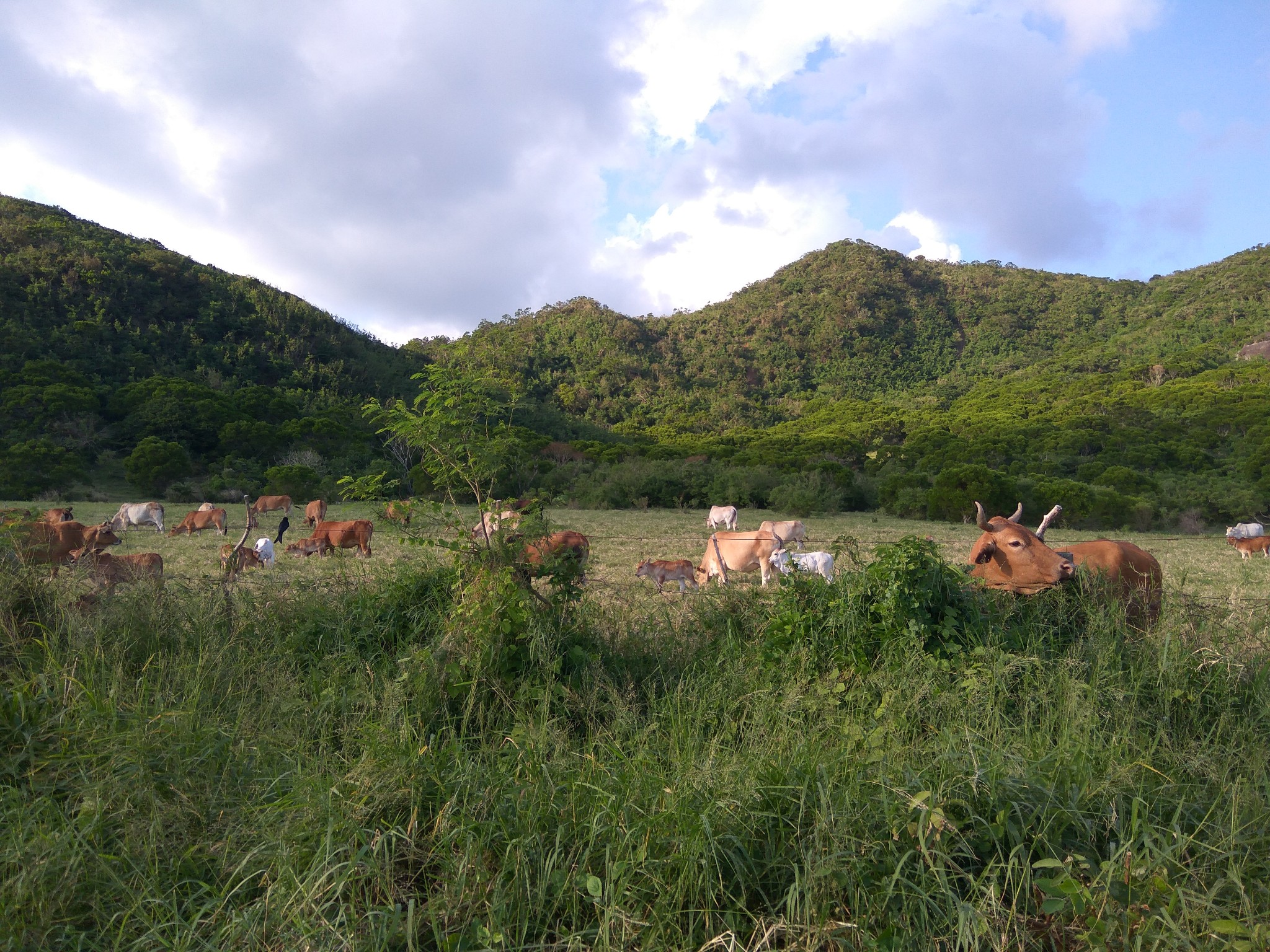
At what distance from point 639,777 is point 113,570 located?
6.74 m

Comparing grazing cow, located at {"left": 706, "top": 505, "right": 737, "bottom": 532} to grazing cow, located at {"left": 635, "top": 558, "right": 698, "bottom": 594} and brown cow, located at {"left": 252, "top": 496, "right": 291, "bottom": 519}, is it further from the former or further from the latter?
brown cow, located at {"left": 252, "top": 496, "right": 291, "bottom": 519}

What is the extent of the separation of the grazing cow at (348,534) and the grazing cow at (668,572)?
6.91m

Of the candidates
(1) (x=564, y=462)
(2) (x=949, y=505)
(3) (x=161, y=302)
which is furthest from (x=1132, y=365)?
(3) (x=161, y=302)

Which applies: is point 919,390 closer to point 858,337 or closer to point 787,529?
point 858,337

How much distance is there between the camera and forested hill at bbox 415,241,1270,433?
2832 inches

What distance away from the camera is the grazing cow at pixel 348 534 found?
14609mm

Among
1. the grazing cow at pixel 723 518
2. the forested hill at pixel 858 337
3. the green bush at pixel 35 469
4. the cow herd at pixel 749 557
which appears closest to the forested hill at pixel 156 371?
the green bush at pixel 35 469

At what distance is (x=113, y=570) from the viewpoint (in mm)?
7027

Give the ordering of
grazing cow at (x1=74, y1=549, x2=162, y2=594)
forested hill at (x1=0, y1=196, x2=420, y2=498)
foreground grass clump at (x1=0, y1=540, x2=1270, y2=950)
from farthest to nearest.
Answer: forested hill at (x1=0, y1=196, x2=420, y2=498) < grazing cow at (x1=74, y1=549, x2=162, y2=594) < foreground grass clump at (x1=0, y1=540, x2=1270, y2=950)

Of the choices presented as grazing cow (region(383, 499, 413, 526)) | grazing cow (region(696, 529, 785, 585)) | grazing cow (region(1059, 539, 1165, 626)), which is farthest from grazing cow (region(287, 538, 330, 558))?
grazing cow (region(1059, 539, 1165, 626))

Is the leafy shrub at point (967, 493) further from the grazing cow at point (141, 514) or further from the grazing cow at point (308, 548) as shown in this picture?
the grazing cow at point (141, 514)

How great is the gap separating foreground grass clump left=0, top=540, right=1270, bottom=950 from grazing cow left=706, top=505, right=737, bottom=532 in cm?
1595

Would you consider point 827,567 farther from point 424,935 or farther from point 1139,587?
point 424,935

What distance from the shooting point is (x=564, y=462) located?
40.5 m
